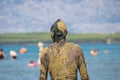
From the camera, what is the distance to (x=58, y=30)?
995 centimetres

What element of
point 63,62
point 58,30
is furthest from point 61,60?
point 58,30

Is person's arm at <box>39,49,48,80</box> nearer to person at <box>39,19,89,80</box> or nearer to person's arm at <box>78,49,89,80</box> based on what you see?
person at <box>39,19,89,80</box>

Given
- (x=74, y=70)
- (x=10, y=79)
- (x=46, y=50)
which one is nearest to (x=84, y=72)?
(x=74, y=70)

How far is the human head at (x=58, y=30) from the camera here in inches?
391

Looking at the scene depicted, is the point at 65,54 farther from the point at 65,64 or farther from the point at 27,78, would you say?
the point at 27,78

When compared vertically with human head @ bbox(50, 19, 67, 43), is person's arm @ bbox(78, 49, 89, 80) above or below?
below

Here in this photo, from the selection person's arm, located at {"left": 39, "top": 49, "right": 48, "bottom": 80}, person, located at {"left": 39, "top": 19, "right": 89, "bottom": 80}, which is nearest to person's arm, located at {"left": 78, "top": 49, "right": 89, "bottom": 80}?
person, located at {"left": 39, "top": 19, "right": 89, "bottom": 80}

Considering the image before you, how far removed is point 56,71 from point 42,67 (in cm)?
27

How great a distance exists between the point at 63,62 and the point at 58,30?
60 centimetres

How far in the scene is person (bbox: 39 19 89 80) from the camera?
32.4ft

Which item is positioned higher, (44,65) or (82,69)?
(44,65)

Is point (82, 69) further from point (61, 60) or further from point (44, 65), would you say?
point (44, 65)

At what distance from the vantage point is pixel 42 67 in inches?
391

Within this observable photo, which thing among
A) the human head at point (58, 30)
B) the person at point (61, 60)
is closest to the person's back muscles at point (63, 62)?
the person at point (61, 60)
